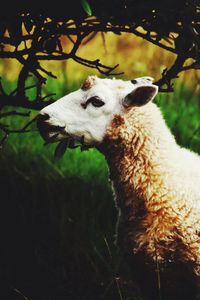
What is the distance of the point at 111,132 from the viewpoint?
3.08 metres

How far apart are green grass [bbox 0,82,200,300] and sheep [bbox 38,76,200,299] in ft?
1.09

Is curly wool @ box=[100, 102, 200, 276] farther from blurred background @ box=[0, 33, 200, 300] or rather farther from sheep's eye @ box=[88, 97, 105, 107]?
blurred background @ box=[0, 33, 200, 300]

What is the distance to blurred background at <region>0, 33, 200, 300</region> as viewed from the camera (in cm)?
378

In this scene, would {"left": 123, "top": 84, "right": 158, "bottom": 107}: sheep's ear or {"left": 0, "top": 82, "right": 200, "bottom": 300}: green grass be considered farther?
{"left": 0, "top": 82, "right": 200, "bottom": 300}: green grass

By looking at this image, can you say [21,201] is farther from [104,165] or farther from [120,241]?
[120,241]

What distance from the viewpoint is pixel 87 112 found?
3105mm

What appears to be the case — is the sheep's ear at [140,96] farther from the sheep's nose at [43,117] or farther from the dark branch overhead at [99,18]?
the sheep's nose at [43,117]

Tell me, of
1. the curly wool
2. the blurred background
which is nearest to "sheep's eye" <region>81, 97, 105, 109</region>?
the curly wool

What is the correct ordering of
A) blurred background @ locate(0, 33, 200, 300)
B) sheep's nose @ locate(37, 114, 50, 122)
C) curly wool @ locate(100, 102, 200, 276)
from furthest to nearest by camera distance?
blurred background @ locate(0, 33, 200, 300) → sheep's nose @ locate(37, 114, 50, 122) → curly wool @ locate(100, 102, 200, 276)

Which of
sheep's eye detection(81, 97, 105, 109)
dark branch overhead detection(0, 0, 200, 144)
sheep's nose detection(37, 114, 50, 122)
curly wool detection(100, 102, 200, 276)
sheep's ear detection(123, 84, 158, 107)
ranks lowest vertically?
curly wool detection(100, 102, 200, 276)

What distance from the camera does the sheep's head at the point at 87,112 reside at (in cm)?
305

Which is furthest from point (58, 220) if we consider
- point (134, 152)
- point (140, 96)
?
point (140, 96)

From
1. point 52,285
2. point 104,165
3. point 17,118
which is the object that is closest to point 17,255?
point 52,285

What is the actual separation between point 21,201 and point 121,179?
5.29 feet
